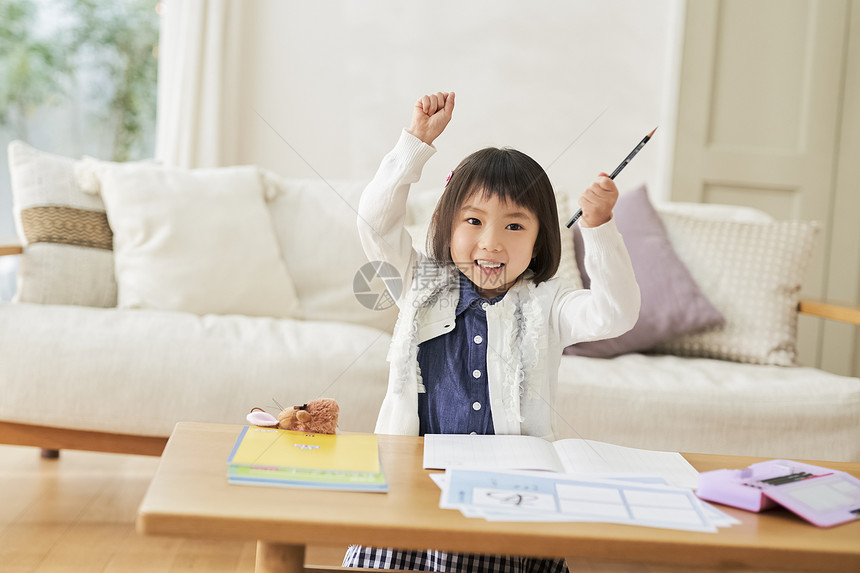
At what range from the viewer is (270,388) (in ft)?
5.01

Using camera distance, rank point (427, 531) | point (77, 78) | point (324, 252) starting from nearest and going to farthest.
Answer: point (427, 531) → point (324, 252) → point (77, 78)

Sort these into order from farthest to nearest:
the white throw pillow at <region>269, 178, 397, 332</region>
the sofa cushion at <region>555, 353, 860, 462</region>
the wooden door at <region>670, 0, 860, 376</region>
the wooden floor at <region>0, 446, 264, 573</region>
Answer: the wooden door at <region>670, 0, 860, 376</region> → the white throw pillow at <region>269, 178, 397, 332</region> → the sofa cushion at <region>555, 353, 860, 462</region> → the wooden floor at <region>0, 446, 264, 573</region>

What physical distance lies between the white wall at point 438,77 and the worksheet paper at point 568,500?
1.94 m

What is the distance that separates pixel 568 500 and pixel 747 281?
55.9 inches

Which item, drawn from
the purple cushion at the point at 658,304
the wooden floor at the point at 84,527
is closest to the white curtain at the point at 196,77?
the wooden floor at the point at 84,527

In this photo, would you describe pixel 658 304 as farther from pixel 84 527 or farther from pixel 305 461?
pixel 84 527

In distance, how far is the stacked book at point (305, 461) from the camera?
75cm

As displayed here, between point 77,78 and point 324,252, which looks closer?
point 324,252

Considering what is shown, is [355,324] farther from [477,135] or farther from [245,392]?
[477,135]

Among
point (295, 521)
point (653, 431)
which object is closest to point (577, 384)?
point (653, 431)

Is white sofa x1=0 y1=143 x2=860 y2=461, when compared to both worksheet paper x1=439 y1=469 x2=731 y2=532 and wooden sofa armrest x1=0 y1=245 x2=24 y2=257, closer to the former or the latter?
wooden sofa armrest x1=0 y1=245 x2=24 y2=257

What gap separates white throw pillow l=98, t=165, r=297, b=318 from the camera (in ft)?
6.17

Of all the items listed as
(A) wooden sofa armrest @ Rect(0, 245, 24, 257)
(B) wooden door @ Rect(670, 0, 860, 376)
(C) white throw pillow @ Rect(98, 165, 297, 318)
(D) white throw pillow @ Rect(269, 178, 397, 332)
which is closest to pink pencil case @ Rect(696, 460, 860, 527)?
(D) white throw pillow @ Rect(269, 178, 397, 332)

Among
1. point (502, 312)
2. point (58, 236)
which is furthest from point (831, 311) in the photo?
point (58, 236)
